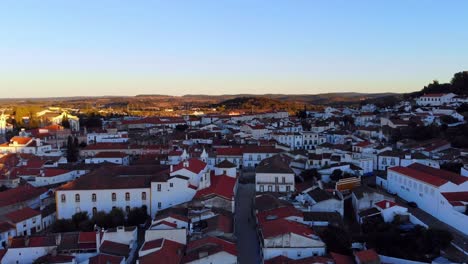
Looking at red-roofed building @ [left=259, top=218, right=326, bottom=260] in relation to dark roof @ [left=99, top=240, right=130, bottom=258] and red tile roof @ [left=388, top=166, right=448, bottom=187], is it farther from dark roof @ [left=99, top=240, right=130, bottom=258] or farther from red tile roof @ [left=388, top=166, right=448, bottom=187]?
red tile roof @ [left=388, top=166, right=448, bottom=187]

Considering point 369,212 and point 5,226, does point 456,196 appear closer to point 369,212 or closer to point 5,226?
point 369,212

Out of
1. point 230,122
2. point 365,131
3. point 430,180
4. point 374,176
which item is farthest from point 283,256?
point 230,122

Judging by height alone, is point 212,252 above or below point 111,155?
below

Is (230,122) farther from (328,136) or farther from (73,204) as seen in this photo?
(73,204)

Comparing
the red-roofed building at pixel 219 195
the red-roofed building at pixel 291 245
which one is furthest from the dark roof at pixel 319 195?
the red-roofed building at pixel 291 245

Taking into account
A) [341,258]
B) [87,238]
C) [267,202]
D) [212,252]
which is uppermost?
[267,202]

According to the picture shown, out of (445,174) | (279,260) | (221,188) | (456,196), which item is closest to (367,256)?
(279,260)

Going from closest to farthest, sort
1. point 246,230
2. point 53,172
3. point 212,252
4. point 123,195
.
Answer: point 212,252, point 246,230, point 123,195, point 53,172
